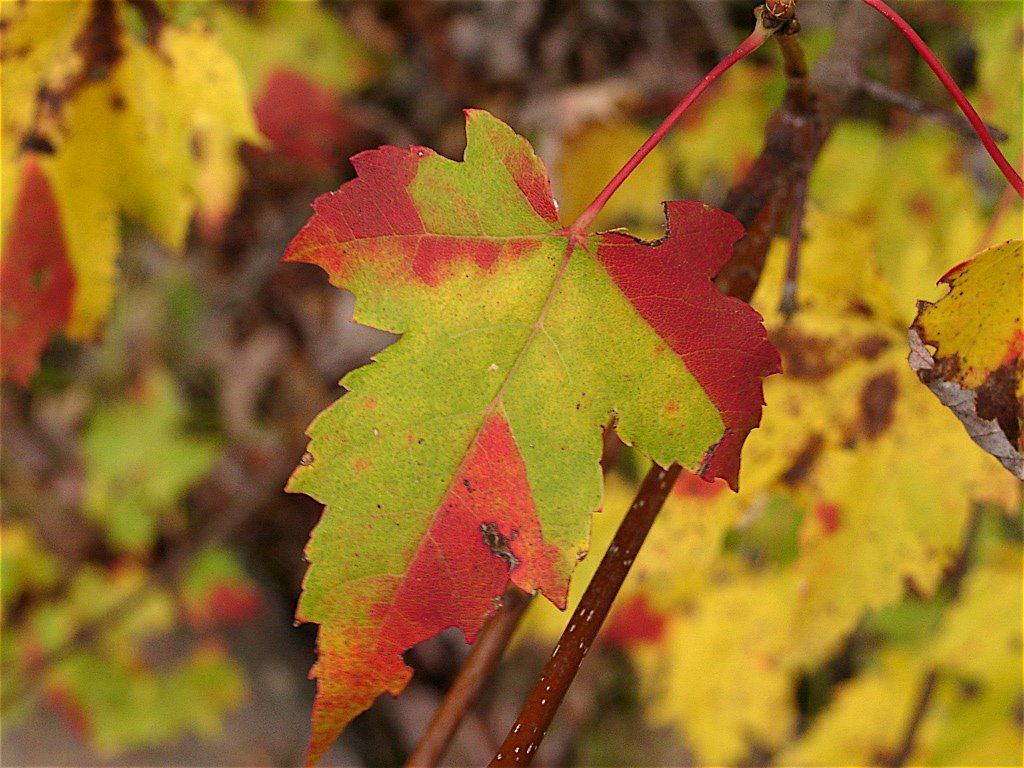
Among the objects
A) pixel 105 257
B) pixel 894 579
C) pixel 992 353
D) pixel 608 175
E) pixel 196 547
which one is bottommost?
pixel 196 547

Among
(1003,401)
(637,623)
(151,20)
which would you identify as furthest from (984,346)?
(637,623)

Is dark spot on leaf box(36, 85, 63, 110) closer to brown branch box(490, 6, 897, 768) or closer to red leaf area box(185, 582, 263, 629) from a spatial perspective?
brown branch box(490, 6, 897, 768)

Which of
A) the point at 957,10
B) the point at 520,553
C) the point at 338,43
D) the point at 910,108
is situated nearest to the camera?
the point at 520,553

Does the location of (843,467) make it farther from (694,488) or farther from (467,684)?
(467,684)

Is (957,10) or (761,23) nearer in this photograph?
(761,23)

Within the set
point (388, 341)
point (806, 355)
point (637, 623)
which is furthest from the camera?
point (637, 623)

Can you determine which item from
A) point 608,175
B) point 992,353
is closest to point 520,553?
point 992,353

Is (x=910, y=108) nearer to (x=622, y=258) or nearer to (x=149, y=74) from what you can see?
(x=622, y=258)
